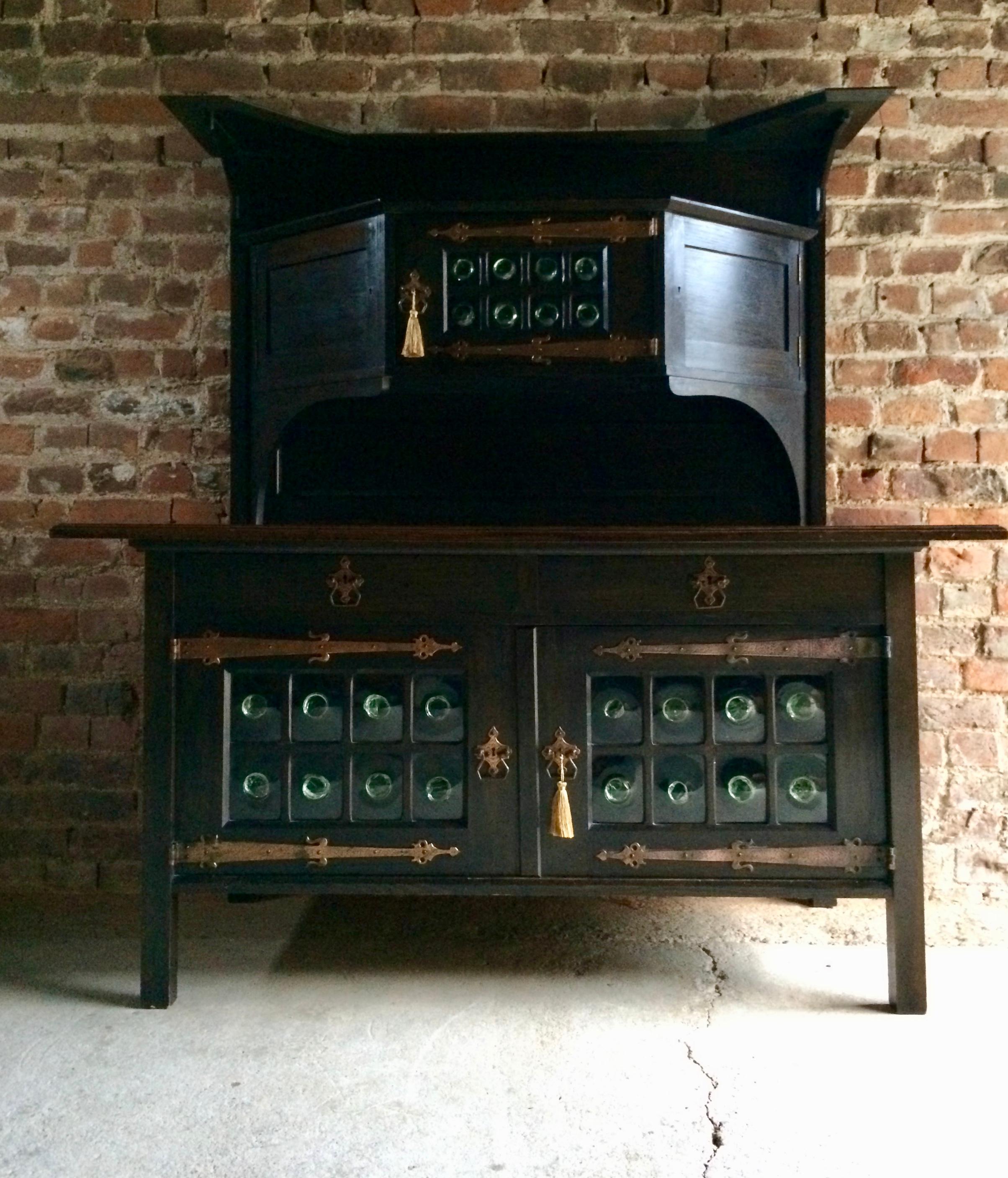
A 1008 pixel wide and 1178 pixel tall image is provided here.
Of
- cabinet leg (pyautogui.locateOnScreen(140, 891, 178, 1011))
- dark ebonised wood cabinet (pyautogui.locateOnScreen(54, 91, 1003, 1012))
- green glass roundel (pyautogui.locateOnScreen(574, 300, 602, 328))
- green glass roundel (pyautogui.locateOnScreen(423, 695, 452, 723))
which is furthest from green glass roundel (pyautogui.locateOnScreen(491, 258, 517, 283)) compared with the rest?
cabinet leg (pyautogui.locateOnScreen(140, 891, 178, 1011))

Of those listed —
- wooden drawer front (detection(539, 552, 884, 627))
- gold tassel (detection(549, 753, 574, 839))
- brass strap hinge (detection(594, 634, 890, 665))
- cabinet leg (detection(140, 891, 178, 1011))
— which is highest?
wooden drawer front (detection(539, 552, 884, 627))

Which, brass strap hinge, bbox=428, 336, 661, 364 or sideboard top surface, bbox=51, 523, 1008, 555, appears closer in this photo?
sideboard top surface, bbox=51, 523, 1008, 555

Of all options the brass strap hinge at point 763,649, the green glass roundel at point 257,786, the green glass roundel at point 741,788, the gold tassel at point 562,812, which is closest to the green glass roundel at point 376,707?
the green glass roundel at point 257,786

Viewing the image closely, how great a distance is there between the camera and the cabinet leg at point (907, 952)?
76.7 inches

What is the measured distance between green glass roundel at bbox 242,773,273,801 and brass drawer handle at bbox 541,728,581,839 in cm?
55

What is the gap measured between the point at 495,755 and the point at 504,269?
1062 mm

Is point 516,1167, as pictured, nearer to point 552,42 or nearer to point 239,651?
point 239,651

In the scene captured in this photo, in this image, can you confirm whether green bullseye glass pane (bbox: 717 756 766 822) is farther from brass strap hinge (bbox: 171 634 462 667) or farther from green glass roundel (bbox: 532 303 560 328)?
green glass roundel (bbox: 532 303 560 328)

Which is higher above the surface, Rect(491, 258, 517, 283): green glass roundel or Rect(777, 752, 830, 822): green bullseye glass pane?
Rect(491, 258, 517, 283): green glass roundel

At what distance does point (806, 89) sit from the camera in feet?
8.30

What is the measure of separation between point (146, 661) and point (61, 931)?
856 millimetres

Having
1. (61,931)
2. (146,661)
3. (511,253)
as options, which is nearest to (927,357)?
(511,253)

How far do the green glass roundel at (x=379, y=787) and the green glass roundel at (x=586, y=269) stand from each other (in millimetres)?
1143

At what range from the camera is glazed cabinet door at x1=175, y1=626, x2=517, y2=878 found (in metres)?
1.98
